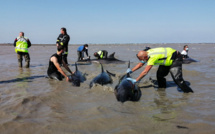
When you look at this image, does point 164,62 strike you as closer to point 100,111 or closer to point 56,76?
point 100,111

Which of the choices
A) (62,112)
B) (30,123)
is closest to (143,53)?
(62,112)

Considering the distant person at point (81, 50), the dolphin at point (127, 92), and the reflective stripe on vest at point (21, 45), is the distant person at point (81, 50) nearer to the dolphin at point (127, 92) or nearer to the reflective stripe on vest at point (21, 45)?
the reflective stripe on vest at point (21, 45)

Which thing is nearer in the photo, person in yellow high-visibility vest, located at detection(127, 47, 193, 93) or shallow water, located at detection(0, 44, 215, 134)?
shallow water, located at detection(0, 44, 215, 134)

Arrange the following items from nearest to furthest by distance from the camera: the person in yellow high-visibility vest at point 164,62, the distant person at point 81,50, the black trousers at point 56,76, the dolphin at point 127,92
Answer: the dolphin at point 127,92 < the person in yellow high-visibility vest at point 164,62 < the black trousers at point 56,76 < the distant person at point 81,50

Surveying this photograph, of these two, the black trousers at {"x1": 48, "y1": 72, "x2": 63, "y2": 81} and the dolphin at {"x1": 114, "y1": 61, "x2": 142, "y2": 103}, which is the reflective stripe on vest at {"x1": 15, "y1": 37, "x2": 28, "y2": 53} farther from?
the dolphin at {"x1": 114, "y1": 61, "x2": 142, "y2": 103}

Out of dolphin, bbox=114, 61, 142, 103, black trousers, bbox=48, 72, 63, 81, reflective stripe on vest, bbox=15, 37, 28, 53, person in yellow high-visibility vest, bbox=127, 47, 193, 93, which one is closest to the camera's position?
dolphin, bbox=114, 61, 142, 103

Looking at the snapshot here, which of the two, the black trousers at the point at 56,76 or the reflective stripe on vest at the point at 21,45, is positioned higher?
the reflective stripe on vest at the point at 21,45

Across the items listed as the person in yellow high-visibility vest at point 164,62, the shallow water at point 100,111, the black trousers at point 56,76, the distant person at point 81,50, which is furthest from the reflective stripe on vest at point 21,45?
the person in yellow high-visibility vest at point 164,62

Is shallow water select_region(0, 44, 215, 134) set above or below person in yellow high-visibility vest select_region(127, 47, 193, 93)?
below

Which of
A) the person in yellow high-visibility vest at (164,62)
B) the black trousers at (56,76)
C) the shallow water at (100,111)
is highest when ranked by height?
the person in yellow high-visibility vest at (164,62)

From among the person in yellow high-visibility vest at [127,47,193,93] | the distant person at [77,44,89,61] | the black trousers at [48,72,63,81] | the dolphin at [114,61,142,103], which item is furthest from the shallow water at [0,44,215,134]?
the distant person at [77,44,89,61]

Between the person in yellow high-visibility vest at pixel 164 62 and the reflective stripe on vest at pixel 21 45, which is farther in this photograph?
the reflective stripe on vest at pixel 21 45

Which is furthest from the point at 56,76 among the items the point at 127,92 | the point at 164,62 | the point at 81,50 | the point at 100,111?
the point at 81,50

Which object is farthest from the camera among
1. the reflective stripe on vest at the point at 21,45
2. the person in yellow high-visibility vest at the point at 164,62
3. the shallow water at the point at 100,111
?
the reflective stripe on vest at the point at 21,45
